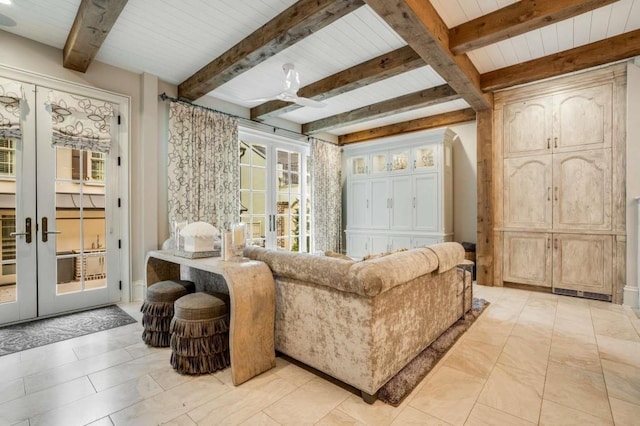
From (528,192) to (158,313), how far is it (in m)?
4.49

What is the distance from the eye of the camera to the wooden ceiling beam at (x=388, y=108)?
414cm

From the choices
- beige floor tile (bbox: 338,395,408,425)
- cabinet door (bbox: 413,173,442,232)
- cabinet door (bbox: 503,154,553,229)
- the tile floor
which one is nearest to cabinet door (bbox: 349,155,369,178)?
cabinet door (bbox: 413,173,442,232)

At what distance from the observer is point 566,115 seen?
12.4 ft

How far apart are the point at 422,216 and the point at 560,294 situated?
6.82ft

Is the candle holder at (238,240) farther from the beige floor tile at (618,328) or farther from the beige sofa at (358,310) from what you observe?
the beige floor tile at (618,328)

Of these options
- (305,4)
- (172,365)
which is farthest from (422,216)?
(172,365)

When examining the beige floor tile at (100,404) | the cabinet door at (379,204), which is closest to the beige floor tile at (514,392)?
the beige floor tile at (100,404)

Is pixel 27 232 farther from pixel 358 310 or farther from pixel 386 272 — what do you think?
pixel 386 272

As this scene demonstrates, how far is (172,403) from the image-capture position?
68.4 inches

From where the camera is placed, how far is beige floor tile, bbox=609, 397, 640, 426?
1583mm

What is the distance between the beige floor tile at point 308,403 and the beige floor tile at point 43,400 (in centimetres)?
117

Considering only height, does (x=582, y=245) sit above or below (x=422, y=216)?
below

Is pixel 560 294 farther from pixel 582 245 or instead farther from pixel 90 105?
pixel 90 105

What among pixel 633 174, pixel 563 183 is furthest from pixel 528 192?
pixel 633 174
